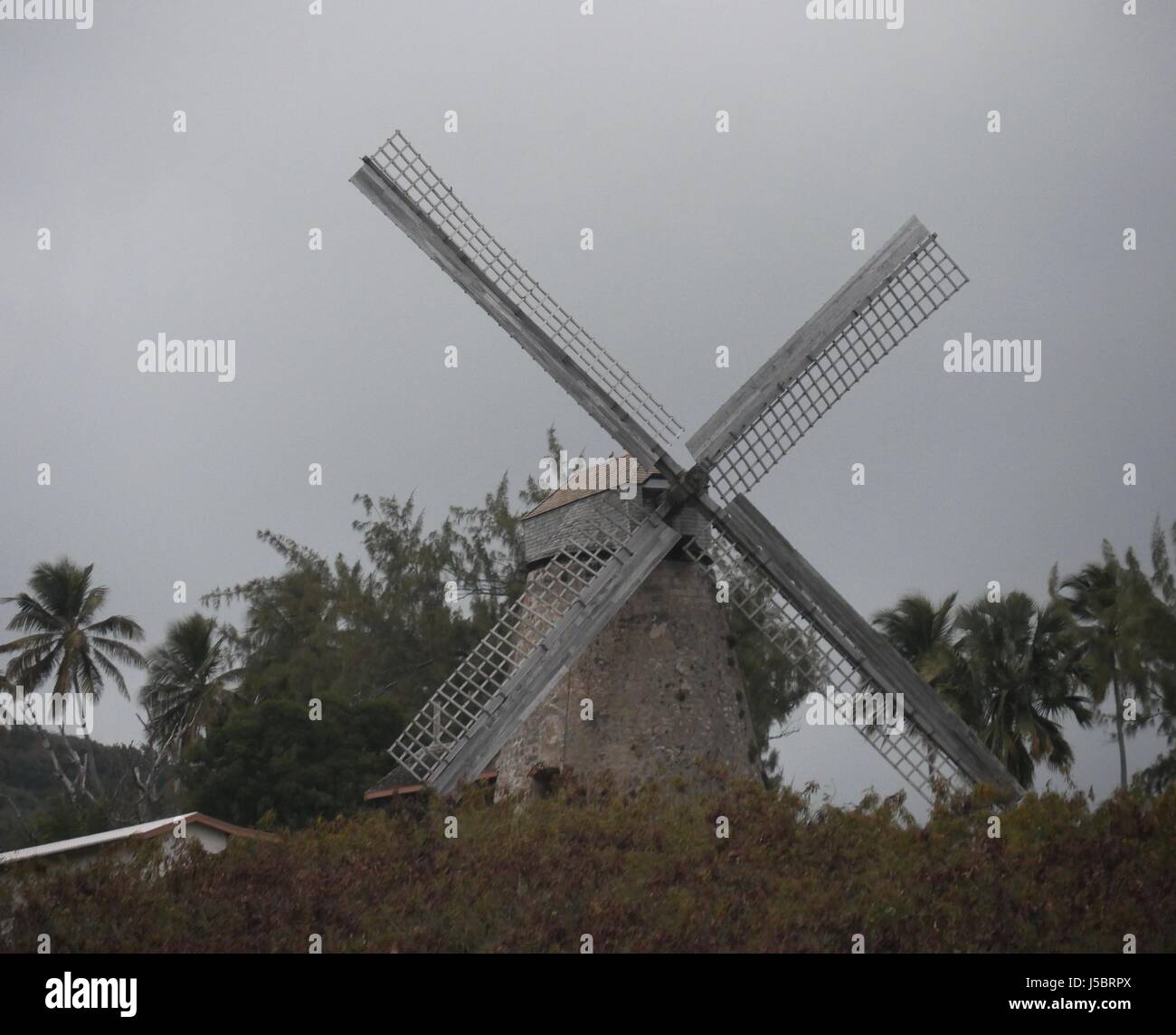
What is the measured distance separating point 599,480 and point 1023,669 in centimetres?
1381

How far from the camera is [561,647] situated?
1953cm

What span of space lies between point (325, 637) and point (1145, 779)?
2332 cm

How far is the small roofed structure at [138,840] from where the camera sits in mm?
16094

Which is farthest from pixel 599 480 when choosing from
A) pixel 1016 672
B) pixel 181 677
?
pixel 181 677

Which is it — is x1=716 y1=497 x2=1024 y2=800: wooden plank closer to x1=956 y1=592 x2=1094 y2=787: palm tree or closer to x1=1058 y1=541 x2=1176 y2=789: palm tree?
x1=1058 y1=541 x2=1176 y2=789: palm tree

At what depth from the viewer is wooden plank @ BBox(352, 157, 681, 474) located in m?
20.7

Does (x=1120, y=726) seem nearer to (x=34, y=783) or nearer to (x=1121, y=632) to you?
(x=1121, y=632)

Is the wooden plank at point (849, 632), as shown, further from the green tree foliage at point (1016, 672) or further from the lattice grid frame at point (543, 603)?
the green tree foliage at point (1016, 672)

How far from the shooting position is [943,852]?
16.6m

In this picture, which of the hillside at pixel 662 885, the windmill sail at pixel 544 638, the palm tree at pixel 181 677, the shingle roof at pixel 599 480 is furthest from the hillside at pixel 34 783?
the hillside at pixel 662 885

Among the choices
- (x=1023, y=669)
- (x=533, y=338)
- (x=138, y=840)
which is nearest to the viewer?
(x=138, y=840)

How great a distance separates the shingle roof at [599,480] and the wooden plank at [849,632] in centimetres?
125
